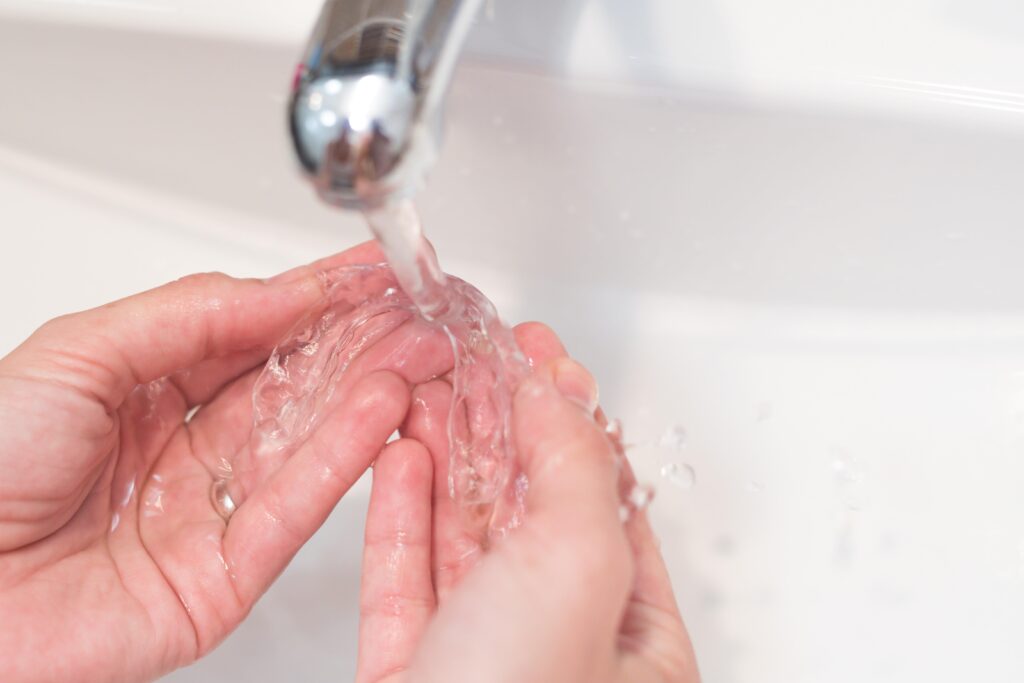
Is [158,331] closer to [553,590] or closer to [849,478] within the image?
[553,590]

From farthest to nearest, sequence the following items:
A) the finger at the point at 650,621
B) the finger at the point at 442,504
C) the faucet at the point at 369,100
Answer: the finger at the point at 442,504
the finger at the point at 650,621
the faucet at the point at 369,100

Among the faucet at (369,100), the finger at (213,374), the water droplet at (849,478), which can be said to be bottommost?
the water droplet at (849,478)

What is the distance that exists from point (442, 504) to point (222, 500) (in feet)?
0.46

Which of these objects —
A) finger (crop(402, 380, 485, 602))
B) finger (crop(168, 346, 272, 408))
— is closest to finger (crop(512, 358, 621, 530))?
finger (crop(402, 380, 485, 602))

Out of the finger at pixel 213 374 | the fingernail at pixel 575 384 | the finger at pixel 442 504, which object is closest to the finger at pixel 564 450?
the fingernail at pixel 575 384

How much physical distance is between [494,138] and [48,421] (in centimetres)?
28

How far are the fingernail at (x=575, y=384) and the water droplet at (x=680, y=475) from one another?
0.52 feet

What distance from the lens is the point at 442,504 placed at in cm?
52

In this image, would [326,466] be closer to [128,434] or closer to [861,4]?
[128,434]

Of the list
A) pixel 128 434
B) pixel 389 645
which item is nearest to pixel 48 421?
pixel 128 434

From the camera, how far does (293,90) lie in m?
0.28

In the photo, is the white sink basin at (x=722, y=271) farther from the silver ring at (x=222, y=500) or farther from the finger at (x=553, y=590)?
the finger at (x=553, y=590)

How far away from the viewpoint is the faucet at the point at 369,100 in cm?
27

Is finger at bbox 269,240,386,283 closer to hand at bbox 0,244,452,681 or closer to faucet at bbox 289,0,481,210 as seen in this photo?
hand at bbox 0,244,452,681
